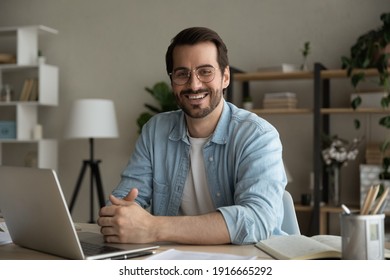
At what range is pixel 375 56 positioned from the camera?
10.4ft

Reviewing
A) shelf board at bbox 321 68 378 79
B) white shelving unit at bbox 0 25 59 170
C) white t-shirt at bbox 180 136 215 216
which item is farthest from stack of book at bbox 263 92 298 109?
white t-shirt at bbox 180 136 215 216

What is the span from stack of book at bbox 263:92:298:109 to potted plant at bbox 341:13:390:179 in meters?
0.35

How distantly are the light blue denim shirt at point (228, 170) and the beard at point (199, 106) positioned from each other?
4 cm

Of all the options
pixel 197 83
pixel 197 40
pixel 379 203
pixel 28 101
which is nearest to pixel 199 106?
pixel 197 83

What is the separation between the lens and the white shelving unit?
427 centimetres

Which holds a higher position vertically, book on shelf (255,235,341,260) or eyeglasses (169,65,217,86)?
eyeglasses (169,65,217,86)

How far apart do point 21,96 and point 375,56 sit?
258 centimetres

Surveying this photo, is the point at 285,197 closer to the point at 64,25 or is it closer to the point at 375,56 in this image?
the point at 375,56

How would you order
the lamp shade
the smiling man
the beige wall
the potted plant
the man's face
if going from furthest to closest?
the lamp shade < the beige wall < the potted plant < the man's face < the smiling man

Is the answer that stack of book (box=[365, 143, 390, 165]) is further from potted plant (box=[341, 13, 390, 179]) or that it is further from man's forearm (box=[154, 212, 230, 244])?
man's forearm (box=[154, 212, 230, 244])

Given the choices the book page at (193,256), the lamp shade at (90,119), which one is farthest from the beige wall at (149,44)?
the book page at (193,256)

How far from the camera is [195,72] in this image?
1525mm

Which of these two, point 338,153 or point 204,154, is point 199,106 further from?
point 338,153
